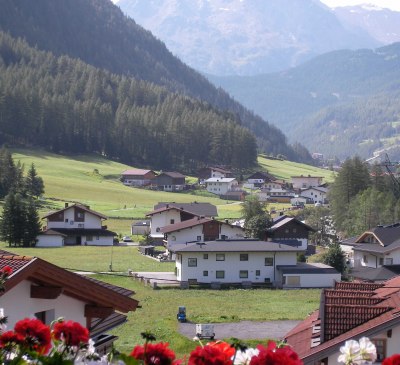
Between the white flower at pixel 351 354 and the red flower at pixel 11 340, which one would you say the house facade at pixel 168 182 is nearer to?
the red flower at pixel 11 340

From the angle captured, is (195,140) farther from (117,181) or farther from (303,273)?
(303,273)

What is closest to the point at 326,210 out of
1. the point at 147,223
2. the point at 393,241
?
the point at 147,223

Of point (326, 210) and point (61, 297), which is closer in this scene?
point (61, 297)

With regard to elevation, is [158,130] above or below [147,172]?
above

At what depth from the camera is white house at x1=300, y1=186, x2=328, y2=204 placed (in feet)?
406

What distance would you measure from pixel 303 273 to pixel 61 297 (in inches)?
1606

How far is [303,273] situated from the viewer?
49.5 metres

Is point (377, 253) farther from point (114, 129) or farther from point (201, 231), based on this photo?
point (114, 129)

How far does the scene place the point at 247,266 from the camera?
169 feet

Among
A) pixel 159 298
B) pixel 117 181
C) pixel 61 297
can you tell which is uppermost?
pixel 117 181

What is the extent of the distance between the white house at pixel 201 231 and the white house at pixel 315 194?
6048 cm

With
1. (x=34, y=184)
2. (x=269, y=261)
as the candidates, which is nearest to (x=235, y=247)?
(x=269, y=261)

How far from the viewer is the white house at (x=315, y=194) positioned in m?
124

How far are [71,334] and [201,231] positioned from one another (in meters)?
59.5
